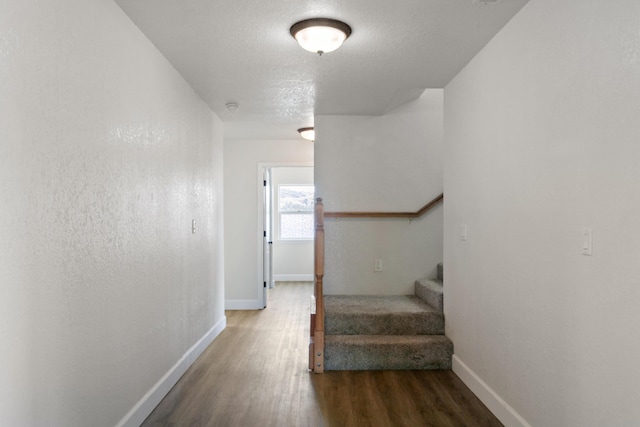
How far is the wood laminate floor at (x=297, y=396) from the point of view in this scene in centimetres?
287

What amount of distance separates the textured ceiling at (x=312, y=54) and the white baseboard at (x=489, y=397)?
2192 millimetres

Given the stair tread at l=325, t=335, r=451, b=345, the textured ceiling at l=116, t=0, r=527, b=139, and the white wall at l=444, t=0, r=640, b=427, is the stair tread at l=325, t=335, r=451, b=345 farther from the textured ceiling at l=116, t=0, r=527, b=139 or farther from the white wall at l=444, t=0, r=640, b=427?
the textured ceiling at l=116, t=0, r=527, b=139

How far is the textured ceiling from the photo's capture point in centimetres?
249

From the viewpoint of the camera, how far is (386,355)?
387cm

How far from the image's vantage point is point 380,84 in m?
3.93

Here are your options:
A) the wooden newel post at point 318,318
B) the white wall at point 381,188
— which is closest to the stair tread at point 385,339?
the wooden newel post at point 318,318

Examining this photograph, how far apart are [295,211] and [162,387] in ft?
21.2

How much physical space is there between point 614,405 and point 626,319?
0.35 metres

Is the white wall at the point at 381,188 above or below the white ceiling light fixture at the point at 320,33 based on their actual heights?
below

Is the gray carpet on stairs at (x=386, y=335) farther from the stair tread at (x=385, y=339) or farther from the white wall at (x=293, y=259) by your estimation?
the white wall at (x=293, y=259)

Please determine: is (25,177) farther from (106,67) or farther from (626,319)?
(626,319)

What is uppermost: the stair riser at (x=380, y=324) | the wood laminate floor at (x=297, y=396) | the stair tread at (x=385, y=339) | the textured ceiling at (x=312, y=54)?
the textured ceiling at (x=312, y=54)

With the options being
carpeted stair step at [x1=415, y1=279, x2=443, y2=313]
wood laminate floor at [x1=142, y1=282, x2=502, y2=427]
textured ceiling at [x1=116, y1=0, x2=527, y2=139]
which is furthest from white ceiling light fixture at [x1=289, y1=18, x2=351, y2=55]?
carpeted stair step at [x1=415, y1=279, x2=443, y2=313]

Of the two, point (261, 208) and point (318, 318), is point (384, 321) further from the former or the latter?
point (261, 208)
